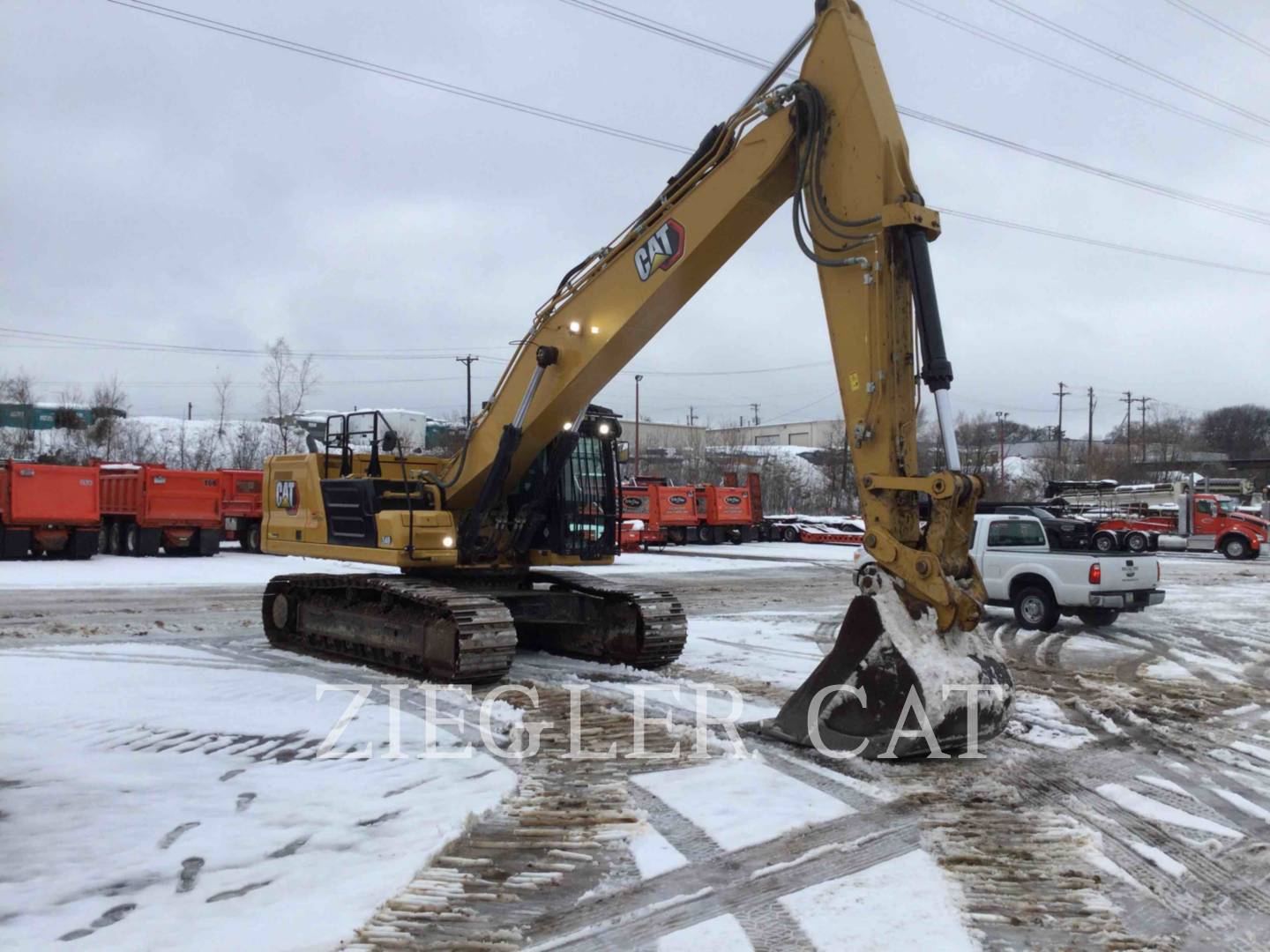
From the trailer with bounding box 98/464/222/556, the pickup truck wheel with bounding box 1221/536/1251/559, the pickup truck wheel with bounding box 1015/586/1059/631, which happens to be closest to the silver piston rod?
the pickup truck wheel with bounding box 1015/586/1059/631

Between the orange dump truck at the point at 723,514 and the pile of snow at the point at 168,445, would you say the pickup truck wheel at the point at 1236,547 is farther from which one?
the pile of snow at the point at 168,445

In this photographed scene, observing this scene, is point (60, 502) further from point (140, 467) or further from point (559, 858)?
point (559, 858)

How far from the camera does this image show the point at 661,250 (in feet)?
26.3

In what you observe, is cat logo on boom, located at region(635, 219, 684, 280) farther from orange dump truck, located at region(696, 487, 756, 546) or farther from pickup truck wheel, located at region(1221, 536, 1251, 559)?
pickup truck wheel, located at region(1221, 536, 1251, 559)

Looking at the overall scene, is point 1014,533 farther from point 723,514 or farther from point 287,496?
point 723,514

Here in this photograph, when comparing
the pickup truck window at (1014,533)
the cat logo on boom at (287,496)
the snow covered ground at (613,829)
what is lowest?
the snow covered ground at (613,829)

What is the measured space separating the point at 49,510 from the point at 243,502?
4.96 meters

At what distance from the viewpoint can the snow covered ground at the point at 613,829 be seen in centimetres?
401

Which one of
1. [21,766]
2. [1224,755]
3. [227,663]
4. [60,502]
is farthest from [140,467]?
[1224,755]

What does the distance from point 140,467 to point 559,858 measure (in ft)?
78.0

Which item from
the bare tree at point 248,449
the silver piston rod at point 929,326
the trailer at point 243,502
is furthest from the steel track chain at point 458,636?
the bare tree at point 248,449

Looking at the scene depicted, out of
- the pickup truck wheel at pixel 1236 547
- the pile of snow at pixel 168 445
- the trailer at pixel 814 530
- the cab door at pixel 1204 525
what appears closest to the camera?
the pickup truck wheel at pixel 1236 547

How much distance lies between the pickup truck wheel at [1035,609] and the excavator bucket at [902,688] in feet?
25.9

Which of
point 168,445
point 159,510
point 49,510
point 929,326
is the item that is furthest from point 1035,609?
point 168,445
